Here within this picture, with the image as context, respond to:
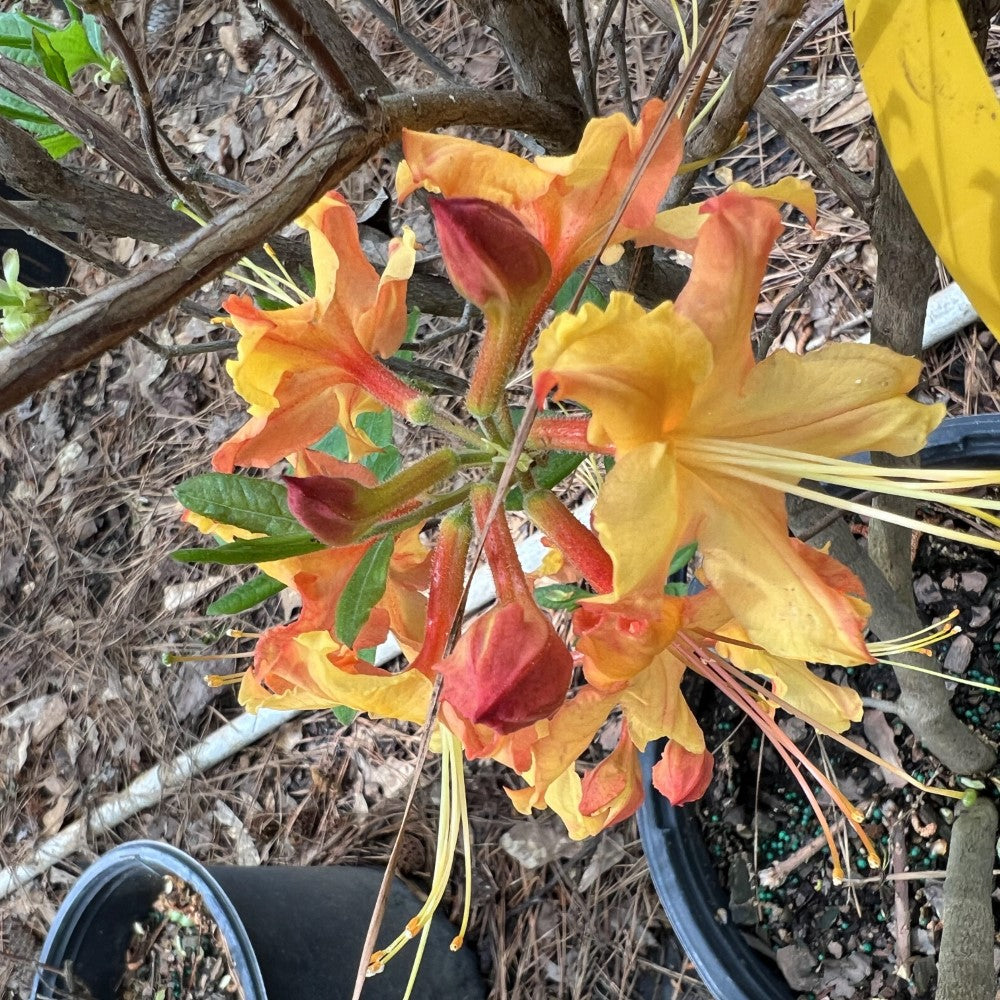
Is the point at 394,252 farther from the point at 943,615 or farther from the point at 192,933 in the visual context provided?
the point at 192,933

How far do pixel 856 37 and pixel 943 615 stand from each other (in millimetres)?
1439

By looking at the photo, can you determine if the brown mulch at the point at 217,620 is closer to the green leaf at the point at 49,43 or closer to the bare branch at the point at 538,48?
the bare branch at the point at 538,48

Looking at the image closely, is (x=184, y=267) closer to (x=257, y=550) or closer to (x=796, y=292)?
(x=257, y=550)

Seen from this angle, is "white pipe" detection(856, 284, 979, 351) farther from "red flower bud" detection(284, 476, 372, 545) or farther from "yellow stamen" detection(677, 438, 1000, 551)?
"red flower bud" detection(284, 476, 372, 545)

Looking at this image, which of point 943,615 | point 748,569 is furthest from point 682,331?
point 943,615

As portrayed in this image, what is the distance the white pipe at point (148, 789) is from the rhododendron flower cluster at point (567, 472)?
150 cm

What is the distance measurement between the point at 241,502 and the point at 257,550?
0.22ft

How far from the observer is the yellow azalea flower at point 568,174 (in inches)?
24.4

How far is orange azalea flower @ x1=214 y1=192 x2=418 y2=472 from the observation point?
75 centimetres

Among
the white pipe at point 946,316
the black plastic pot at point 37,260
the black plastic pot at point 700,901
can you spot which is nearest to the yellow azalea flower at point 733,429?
the black plastic pot at point 700,901

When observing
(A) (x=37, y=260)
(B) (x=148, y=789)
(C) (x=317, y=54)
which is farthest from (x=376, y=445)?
(A) (x=37, y=260)

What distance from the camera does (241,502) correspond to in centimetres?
77

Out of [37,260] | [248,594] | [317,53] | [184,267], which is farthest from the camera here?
[37,260]

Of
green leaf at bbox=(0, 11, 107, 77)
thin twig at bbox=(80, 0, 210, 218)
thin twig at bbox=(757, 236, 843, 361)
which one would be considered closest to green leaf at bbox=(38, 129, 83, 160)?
green leaf at bbox=(0, 11, 107, 77)
